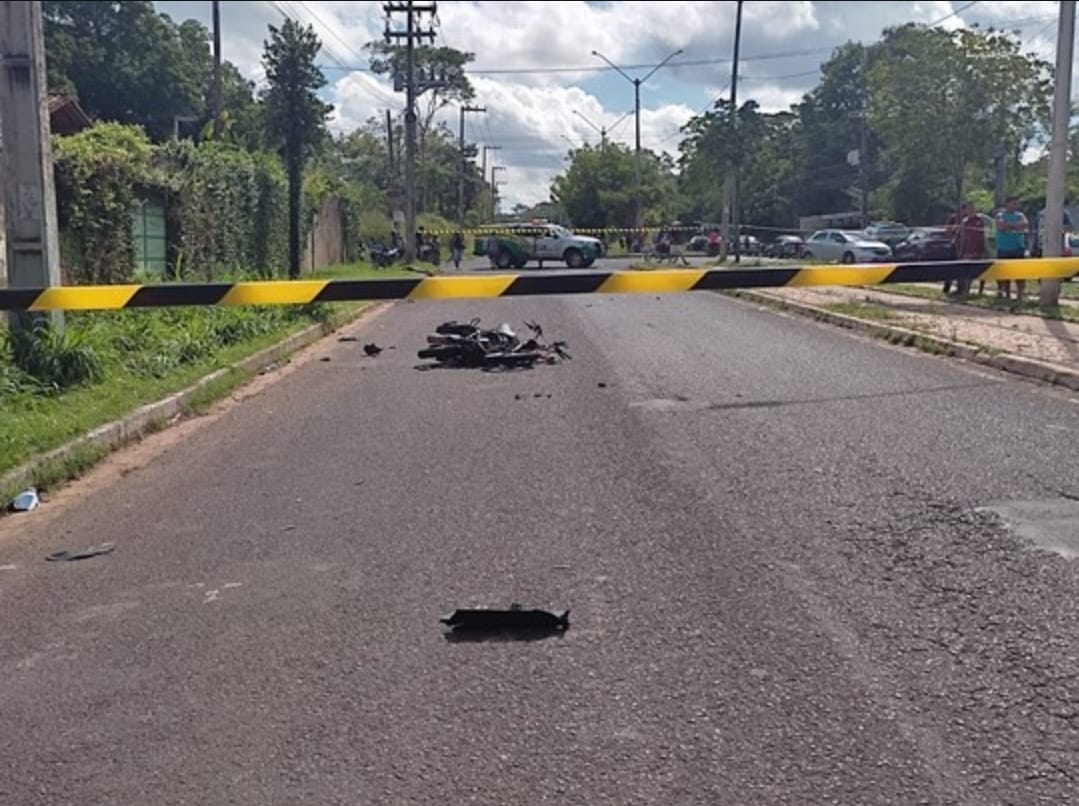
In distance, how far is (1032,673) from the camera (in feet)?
13.4

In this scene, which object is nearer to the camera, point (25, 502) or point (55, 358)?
point (25, 502)

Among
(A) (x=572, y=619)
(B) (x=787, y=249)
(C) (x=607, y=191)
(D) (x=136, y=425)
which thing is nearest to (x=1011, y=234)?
(D) (x=136, y=425)

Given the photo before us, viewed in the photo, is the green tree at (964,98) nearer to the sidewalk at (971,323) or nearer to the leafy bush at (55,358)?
the sidewalk at (971,323)

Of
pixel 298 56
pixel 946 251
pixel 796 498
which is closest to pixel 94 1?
pixel 298 56

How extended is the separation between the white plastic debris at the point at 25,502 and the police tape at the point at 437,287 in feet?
6.15

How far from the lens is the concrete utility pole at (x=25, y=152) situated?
34.3 ft

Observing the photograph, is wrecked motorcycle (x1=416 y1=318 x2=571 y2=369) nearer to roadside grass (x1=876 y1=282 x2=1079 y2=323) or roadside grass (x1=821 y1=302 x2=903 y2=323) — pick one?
roadside grass (x1=876 y1=282 x2=1079 y2=323)

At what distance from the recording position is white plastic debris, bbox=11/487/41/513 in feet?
23.0

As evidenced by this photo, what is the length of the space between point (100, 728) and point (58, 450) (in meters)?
4.51

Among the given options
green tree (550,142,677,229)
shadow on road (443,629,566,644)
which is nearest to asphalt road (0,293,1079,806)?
shadow on road (443,629,566,644)

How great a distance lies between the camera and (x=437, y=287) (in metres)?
8.83

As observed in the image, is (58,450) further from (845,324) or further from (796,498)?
(845,324)

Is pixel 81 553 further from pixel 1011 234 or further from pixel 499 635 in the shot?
pixel 1011 234

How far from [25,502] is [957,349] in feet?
34.2
